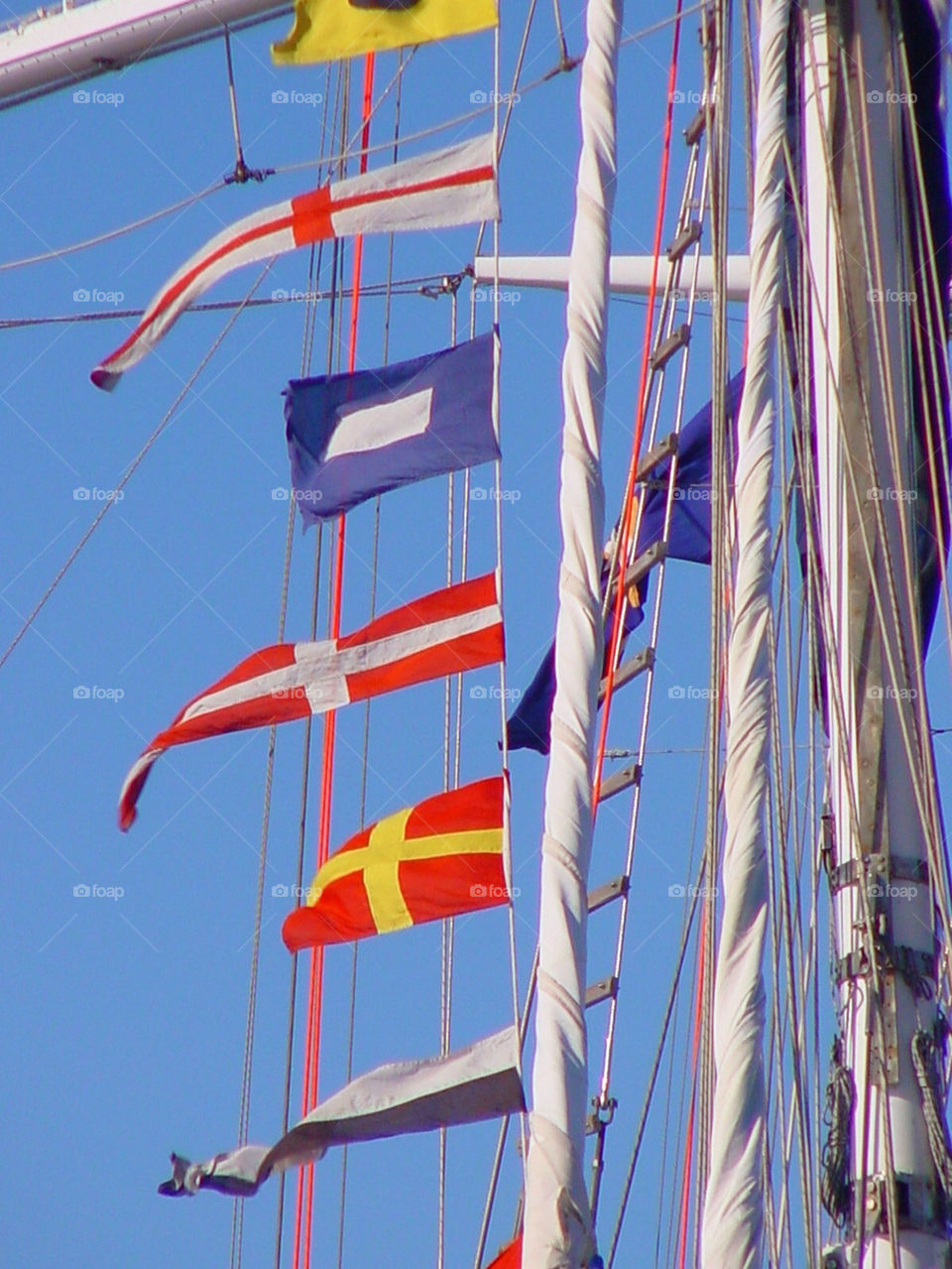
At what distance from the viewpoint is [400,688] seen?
1120cm

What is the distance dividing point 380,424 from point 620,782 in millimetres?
2592

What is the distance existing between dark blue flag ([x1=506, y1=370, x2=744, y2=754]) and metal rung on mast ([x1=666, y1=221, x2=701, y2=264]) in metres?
2.51

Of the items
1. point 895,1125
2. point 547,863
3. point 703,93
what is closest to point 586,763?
point 547,863

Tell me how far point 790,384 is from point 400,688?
2.64 metres

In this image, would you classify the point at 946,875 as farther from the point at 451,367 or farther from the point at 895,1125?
the point at 451,367

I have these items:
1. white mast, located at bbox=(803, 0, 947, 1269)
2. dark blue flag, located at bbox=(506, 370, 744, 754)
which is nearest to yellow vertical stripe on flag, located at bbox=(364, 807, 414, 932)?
white mast, located at bbox=(803, 0, 947, 1269)

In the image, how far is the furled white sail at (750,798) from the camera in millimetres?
7492

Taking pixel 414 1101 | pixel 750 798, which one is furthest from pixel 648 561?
pixel 750 798

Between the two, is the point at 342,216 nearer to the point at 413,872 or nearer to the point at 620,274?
the point at 413,872

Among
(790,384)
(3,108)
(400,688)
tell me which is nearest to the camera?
(400,688)

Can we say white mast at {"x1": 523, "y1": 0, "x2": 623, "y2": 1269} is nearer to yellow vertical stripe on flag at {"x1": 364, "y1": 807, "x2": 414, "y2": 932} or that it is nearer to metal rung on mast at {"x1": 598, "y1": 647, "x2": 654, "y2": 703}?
yellow vertical stripe on flag at {"x1": 364, "y1": 807, "x2": 414, "y2": 932}

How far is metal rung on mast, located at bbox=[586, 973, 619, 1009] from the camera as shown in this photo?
12.8m

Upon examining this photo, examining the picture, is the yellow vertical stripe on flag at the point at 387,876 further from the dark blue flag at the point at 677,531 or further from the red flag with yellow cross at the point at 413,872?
the dark blue flag at the point at 677,531

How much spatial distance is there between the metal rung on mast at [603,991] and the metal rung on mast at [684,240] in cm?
394
